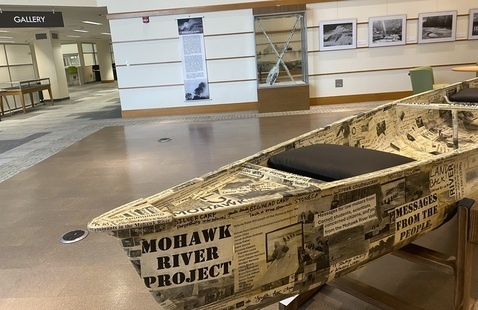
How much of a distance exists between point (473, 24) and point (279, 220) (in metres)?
8.55

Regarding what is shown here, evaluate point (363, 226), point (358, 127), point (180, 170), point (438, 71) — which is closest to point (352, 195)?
point (363, 226)

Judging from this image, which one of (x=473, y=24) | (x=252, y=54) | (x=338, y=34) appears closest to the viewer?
(x=473, y=24)

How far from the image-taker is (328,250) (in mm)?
1617

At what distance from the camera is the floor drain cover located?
3.12 m

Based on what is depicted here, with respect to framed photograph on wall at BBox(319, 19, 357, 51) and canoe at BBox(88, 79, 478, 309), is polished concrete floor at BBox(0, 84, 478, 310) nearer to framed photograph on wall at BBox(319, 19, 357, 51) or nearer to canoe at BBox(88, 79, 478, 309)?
canoe at BBox(88, 79, 478, 309)

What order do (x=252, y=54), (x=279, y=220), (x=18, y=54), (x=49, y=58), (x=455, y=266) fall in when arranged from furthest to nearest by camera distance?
(x=18, y=54) < (x=49, y=58) < (x=252, y=54) < (x=455, y=266) < (x=279, y=220)

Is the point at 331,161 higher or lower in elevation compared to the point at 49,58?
lower

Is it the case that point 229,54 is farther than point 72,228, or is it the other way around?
point 229,54

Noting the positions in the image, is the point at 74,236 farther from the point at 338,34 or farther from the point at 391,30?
the point at 391,30

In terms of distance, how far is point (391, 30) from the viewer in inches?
322

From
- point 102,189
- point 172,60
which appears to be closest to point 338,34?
point 172,60

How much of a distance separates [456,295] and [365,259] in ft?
1.64

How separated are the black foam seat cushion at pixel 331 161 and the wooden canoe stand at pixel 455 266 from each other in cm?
37

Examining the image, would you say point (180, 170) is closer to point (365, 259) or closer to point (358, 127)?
point (358, 127)
